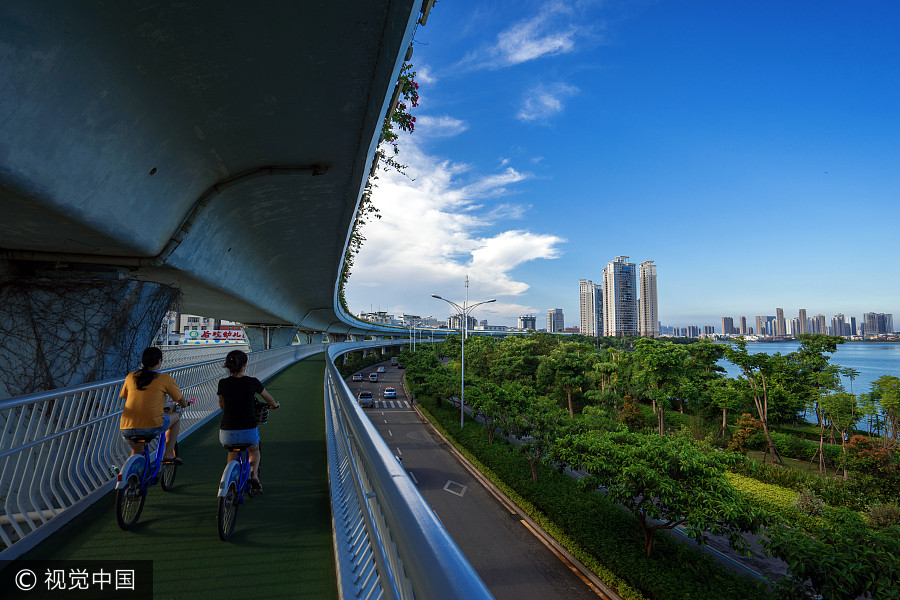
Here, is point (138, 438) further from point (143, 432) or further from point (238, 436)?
point (238, 436)

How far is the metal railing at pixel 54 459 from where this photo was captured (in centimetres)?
340

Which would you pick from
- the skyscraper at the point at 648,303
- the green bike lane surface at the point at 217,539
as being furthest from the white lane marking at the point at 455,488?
the skyscraper at the point at 648,303

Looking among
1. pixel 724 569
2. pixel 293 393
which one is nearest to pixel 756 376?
pixel 724 569

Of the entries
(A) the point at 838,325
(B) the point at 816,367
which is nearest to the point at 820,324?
(A) the point at 838,325

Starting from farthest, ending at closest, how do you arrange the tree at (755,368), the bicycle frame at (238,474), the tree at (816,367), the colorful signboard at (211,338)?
the colorful signboard at (211,338) → the tree at (816,367) → the tree at (755,368) → the bicycle frame at (238,474)

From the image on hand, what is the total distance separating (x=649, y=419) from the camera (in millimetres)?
35250

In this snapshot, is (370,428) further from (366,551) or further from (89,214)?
(89,214)

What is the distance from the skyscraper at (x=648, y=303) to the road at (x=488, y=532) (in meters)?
125

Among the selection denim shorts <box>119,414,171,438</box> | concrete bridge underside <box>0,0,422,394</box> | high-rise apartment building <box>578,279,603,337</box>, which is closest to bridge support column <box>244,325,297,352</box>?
concrete bridge underside <box>0,0,422,394</box>

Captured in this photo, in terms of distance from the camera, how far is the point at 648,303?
133 metres

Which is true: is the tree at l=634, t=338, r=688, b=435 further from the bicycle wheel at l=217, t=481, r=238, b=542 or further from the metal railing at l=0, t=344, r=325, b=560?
the metal railing at l=0, t=344, r=325, b=560

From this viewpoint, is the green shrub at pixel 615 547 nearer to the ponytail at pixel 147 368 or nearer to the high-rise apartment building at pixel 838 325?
the ponytail at pixel 147 368

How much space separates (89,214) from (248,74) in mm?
2204

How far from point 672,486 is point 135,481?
43.9 ft
